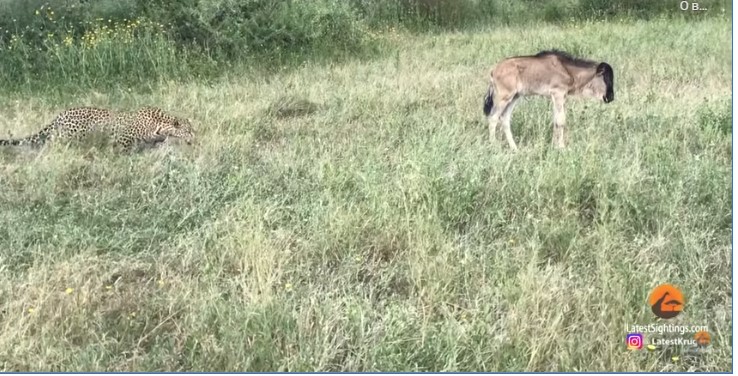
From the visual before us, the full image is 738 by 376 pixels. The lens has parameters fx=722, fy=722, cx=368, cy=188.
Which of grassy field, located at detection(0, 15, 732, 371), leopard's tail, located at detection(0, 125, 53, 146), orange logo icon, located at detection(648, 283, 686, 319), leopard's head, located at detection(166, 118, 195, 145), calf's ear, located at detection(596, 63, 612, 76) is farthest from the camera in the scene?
calf's ear, located at detection(596, 63, 612, 76)

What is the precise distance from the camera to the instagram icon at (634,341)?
340cm

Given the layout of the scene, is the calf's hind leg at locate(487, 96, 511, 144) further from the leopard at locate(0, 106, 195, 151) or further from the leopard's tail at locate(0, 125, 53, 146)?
the leopard's tail at locate(0, 125, 53, 146)

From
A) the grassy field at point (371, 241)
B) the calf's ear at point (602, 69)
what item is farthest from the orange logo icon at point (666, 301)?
the calf's ear at point (602, 69)

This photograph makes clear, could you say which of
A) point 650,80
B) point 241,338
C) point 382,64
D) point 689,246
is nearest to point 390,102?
point 382,64

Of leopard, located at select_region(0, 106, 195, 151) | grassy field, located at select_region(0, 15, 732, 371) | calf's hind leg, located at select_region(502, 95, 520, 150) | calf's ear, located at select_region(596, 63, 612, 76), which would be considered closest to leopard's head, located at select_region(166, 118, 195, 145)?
leopard, located at select_region(0, 106, 195, 151)

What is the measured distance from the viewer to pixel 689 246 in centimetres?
412

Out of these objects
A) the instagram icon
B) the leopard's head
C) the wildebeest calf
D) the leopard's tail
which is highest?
the wildebeest calf

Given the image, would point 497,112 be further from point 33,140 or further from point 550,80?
point 33,140

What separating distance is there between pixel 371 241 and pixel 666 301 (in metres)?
1.65

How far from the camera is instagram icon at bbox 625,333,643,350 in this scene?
11.1 ft

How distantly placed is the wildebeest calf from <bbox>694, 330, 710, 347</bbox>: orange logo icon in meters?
3.06

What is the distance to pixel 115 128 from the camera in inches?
239

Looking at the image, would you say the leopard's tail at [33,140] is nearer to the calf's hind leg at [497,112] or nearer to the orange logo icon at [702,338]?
the calf's hind leg at [497,112]

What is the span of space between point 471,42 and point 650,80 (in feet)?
7.05
